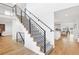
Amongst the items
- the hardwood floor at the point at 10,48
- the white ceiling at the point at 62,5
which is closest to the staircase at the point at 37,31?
the hardwood floor at the point at 10,48

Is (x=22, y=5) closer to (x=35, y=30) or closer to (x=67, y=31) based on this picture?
(x=35, y=30)

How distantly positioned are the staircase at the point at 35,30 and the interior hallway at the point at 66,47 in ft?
0.48

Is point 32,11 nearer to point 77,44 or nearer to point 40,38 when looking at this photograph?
point 40,38

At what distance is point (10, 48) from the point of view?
175 centimetres

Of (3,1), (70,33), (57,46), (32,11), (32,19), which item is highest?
(3,1)

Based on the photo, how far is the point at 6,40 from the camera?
1735 mm

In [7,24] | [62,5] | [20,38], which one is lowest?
[20,38]

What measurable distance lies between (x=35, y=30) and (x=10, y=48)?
2.02 feet

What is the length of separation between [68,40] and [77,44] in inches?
7.5

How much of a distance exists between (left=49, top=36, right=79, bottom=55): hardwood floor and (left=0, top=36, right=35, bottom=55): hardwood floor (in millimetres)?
601

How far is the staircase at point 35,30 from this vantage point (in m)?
1.83

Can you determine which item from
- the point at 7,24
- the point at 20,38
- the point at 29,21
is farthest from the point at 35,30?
the point at 7,24

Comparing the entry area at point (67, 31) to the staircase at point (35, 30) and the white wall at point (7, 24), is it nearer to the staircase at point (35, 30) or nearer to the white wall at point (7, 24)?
the staircase at point (35, 30)
